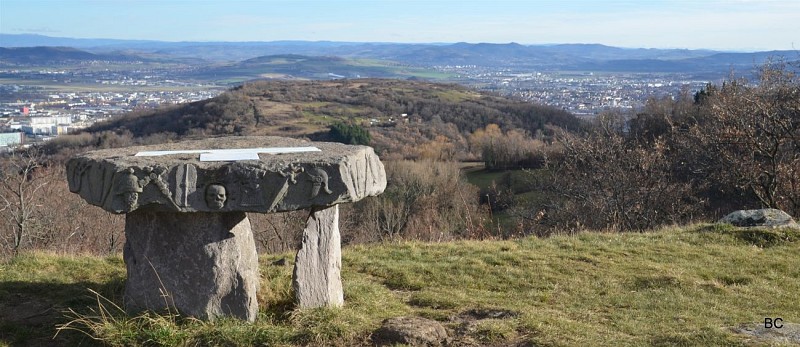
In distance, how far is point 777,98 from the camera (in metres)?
21.9

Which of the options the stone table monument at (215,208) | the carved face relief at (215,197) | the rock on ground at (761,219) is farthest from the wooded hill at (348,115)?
the carved face relief at (215,197)

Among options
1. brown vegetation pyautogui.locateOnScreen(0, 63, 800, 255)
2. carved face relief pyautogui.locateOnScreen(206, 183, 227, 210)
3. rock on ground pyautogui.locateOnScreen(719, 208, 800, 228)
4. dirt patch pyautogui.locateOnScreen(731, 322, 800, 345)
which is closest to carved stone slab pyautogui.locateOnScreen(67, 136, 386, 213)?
carved face relief pyautogui.locateOnScreen(206, 183, 227, 210)

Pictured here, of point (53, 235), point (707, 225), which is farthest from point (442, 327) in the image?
point (53, 235)

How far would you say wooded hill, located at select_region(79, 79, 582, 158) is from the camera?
70.7 metres

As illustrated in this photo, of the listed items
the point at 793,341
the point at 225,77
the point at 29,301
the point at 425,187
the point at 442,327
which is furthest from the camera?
the point at 225,77

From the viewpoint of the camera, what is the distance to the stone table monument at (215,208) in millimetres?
6969

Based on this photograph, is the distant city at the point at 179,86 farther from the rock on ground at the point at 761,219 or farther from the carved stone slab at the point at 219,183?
the carved stone slab at the point at 219,183

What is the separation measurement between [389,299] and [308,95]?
10145 cm

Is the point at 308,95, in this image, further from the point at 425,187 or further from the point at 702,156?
the point at 702,156

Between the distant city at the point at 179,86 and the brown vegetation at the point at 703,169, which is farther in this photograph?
the distant city at the point at 179,86

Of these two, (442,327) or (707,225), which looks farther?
(707,225)

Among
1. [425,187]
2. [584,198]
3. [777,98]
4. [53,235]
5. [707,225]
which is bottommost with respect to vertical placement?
[425,187]

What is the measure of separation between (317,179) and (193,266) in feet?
5.35

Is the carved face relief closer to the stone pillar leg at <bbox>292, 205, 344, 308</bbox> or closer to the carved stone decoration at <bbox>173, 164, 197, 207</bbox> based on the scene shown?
the carved stone decoration at <bbox>173, 164, 197, 207</bbox>
